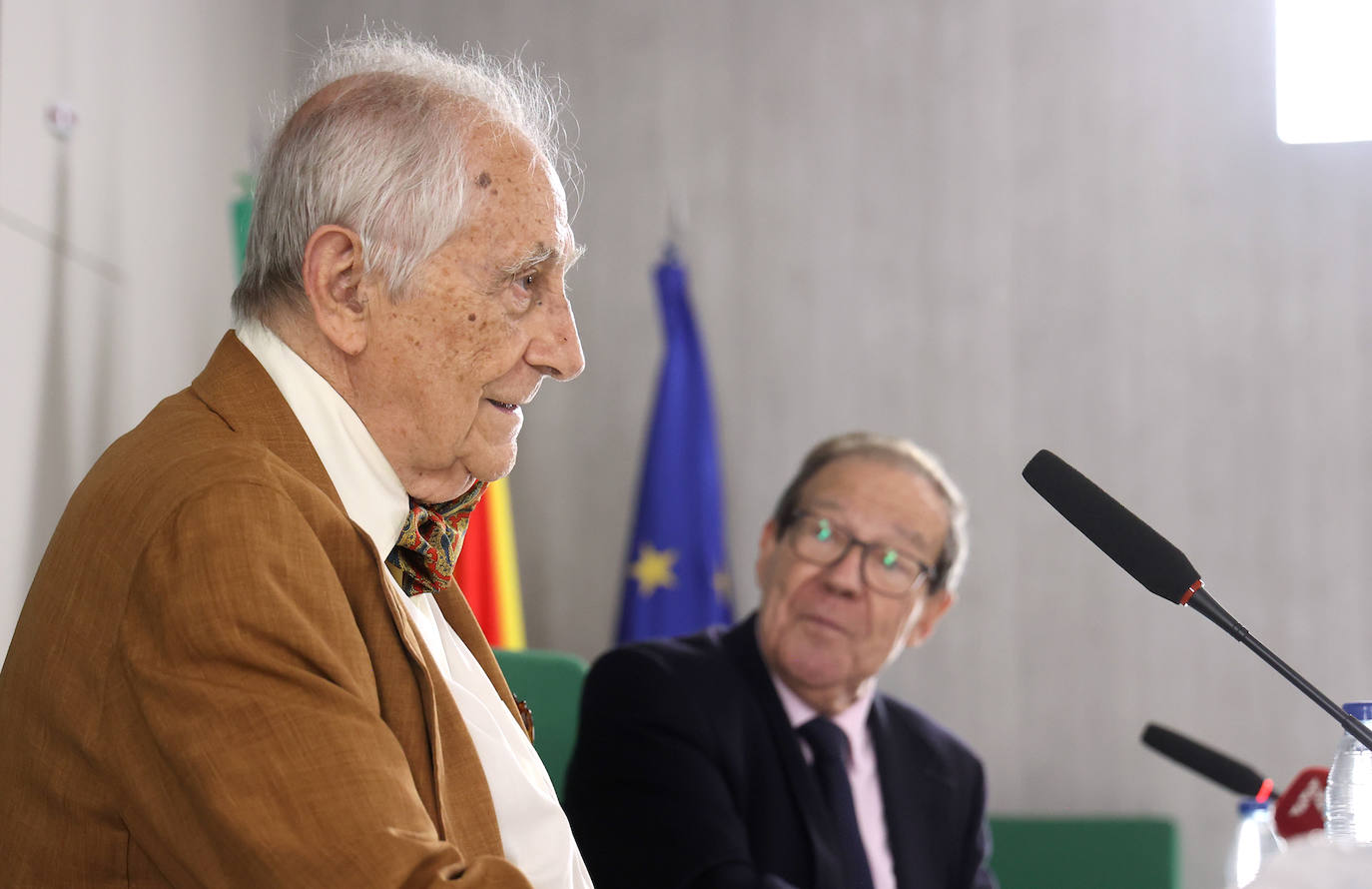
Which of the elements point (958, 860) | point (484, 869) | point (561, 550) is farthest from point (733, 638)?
point (561, 550)

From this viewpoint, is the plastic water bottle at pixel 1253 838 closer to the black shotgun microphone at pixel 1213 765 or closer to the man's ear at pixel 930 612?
the black shotgun microphone at pixel 1213 765

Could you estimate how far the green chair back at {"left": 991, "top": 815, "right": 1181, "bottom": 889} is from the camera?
3.62 meters

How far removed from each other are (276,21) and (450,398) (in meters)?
3.09

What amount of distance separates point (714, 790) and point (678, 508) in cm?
173

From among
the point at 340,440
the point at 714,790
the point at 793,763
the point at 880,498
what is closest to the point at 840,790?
the point at 793,763

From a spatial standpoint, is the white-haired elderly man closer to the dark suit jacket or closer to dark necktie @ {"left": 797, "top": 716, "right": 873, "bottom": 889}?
the dark suit jacket

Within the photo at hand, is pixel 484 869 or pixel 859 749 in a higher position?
pixel 484 869

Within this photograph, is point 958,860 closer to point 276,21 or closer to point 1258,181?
point 1258,181

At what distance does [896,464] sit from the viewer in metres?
2.54

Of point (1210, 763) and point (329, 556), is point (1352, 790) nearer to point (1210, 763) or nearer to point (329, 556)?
point (1210, 763)

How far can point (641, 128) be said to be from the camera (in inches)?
163

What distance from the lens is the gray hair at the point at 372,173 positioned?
1.28 meters

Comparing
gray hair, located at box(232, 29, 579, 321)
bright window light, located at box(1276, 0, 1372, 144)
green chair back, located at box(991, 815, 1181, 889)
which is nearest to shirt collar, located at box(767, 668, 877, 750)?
gray hair, located at box(232, 29, 579, 321)

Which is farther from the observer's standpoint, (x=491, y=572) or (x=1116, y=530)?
(x=491, y=572)
